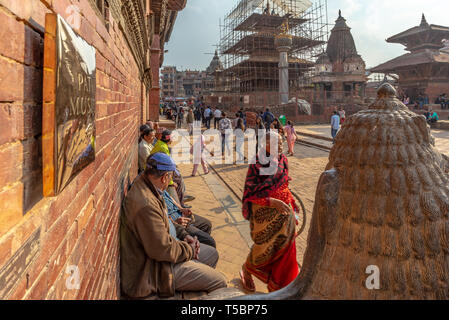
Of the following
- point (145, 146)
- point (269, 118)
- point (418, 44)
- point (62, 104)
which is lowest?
point (145, 146)

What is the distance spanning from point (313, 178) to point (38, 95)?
7557mm

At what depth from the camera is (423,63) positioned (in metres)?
27.3

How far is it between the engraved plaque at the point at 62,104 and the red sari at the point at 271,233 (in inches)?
85.5

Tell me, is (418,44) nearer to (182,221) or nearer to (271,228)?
(271,228)

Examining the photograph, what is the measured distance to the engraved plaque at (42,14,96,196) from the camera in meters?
0.80

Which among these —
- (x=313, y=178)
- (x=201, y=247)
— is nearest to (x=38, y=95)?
(x=201, y=247)

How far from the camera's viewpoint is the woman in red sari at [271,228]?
3.02m

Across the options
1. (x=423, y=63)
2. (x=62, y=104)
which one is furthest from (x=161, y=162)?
(x=423, y=63)

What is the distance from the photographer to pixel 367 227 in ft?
3.97

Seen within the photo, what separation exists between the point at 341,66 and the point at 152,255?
42304 millimetres

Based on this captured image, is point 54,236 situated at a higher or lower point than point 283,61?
lower

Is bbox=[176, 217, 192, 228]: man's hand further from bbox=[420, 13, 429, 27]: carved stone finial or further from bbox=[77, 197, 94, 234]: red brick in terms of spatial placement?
bbox=[420, 13, 429, 27]: carved stone finial

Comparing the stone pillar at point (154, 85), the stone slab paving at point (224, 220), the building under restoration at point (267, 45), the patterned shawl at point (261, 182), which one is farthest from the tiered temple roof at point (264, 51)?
the patterned shawl at point (261, 182)

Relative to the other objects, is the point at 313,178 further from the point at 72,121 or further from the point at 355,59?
the point at 355,59
